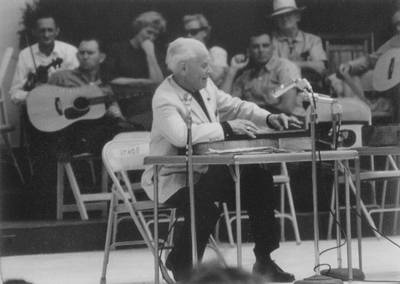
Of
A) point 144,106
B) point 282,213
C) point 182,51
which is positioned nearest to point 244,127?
point 182,51

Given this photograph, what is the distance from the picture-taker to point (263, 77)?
6.50 meters

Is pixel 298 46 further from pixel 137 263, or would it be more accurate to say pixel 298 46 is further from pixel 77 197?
pixel 137 263

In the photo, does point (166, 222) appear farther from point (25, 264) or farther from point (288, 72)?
point (288, 72)

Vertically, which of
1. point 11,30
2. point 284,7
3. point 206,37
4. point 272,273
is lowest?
point 272,273

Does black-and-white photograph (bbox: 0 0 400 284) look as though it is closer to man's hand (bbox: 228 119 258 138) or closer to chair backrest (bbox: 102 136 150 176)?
chair backrest (bbox: 102 136 150 176)

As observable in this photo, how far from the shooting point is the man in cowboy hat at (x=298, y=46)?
6477 millimetres

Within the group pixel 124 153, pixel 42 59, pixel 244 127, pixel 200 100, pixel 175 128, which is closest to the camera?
pixel 244 127

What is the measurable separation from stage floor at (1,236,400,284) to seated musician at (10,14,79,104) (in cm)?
130

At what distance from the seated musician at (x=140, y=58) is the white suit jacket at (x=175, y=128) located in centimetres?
192

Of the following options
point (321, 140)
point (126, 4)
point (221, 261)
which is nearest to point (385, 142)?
point (321, 140)

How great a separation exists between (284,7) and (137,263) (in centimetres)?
251

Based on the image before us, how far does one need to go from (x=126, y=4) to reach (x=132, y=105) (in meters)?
0.79

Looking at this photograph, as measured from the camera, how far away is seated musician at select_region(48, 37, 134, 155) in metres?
6.08

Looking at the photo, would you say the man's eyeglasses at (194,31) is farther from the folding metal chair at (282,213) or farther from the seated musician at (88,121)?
the folding metal chair at (282,213)
